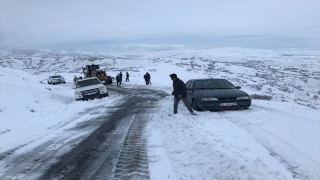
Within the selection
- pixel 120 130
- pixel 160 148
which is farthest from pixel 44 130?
pixel 160 148

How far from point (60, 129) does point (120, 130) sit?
6.74ft

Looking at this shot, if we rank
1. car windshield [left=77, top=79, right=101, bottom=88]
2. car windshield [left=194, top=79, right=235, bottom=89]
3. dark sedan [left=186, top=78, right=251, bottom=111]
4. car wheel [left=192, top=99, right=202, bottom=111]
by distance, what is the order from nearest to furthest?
1. dark sedan [left=186, top=78, right=251, bottom=111]
2. car wheel [left=192, top=99, right=202, bottom=111]
3. car windshield [left=194, top=79, right=235, bottom=89]
4. car windshield [left=77, top=79, right=101, bottom=88]

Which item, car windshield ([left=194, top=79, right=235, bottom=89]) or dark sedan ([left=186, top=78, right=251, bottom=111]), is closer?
dark sedan ([left=186, top=78, right=251, bottom=111])

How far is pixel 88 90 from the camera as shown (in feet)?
53.3

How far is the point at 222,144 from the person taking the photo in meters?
5.43

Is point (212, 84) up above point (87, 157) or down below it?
above

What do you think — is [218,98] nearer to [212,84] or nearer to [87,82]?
→ [212,84]

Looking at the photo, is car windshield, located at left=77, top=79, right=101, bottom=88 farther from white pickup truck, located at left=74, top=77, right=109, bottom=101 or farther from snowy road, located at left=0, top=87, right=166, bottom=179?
snowy road, located at left=0, top=87, right=166, bottom=179

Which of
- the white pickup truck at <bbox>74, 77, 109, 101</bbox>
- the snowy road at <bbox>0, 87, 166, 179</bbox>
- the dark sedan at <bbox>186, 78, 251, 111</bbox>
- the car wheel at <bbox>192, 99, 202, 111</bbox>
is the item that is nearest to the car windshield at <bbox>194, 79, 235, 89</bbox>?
the dark sedan at <bbox>186, 78, 251, 111</bbox>

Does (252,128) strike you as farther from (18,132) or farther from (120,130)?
(18,132)

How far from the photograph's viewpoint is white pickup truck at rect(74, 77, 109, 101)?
52.7 ft

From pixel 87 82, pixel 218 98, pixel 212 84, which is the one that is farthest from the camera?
pixel 87 82

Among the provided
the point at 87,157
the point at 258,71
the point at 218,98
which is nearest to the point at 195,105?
the point at 218,98

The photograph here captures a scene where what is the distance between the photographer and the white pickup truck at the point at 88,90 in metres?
16.1
